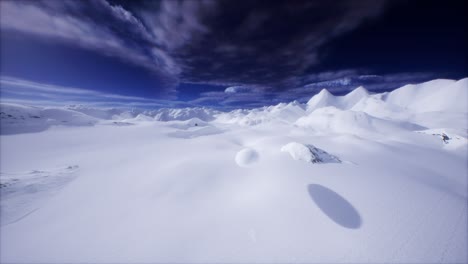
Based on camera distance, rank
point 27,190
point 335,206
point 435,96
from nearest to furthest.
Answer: point 335,206, point 27,190, point 435,96

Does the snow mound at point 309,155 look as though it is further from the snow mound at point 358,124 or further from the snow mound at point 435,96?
the snow mound at point 435,96

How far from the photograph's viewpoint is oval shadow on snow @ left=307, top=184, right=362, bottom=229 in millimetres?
7191

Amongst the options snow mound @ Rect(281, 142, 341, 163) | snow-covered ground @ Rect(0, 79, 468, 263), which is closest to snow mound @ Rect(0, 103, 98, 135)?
snow-covered ground @ Rect(0, 79, 468, 263)

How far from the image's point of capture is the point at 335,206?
7.89 m

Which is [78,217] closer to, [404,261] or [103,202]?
[103,202]

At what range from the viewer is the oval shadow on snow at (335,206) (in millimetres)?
7191

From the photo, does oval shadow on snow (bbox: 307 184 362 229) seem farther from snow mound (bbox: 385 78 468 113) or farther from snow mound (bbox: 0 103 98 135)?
snow mound (bbox: 385 78 468 113)

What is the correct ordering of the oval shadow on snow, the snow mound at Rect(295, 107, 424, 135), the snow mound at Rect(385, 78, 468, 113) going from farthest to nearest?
1. the snow mound at Rect(385, 78, 468, 113)
2. the snow mound at Rect(295, 107, 424, 135)
3. the oval shadow on snow

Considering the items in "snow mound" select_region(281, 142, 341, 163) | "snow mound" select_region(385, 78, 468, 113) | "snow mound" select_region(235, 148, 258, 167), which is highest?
"snow mound" select_region(385, 78, 468, 113)

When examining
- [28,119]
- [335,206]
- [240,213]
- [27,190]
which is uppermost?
[335,206]

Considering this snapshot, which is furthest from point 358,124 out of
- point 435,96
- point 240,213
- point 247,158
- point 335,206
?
point 435,96

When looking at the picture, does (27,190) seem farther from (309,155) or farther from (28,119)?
(28,119)

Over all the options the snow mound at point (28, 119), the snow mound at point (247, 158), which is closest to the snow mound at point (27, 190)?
the snow mound at point (247, 158)

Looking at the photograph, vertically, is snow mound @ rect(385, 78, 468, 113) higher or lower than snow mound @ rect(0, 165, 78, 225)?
higher
